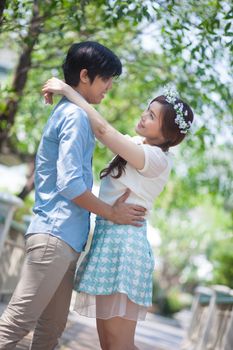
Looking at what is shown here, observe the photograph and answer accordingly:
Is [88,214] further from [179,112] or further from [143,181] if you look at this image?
[179,112]

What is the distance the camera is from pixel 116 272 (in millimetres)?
3309

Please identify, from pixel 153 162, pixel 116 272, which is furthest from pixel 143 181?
pixel 116 272

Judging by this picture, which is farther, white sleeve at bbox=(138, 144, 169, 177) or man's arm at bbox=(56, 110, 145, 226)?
white sleeve at bbox=(138, 144, 169, 177)

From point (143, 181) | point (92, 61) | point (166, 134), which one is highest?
point (92, 61)

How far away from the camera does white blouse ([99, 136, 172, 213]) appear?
11.1 feet

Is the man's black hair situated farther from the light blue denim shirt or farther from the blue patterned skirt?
the blue patterned skirt

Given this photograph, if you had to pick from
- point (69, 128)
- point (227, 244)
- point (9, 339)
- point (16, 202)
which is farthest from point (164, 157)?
point (227, 244)

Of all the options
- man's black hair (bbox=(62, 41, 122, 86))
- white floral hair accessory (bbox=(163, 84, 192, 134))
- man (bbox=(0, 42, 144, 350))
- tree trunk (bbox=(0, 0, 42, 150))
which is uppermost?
man's black hair (bbox=(62, 41, 122, 86))

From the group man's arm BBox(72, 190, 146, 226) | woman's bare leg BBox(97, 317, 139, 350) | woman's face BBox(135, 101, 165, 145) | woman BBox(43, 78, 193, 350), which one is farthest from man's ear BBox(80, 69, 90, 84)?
woman's bare leg BBox(97, 317, 139, 350)

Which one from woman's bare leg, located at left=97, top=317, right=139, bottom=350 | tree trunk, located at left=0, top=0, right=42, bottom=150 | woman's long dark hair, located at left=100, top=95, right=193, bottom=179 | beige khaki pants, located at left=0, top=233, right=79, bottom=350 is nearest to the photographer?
beige khaki pants, located at left=0, top=233, right=79, bottom=350

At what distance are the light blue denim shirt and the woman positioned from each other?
0.12 metres

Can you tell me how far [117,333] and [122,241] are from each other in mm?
434

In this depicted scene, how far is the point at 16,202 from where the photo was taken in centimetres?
723

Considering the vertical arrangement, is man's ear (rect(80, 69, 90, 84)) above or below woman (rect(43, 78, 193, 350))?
above
